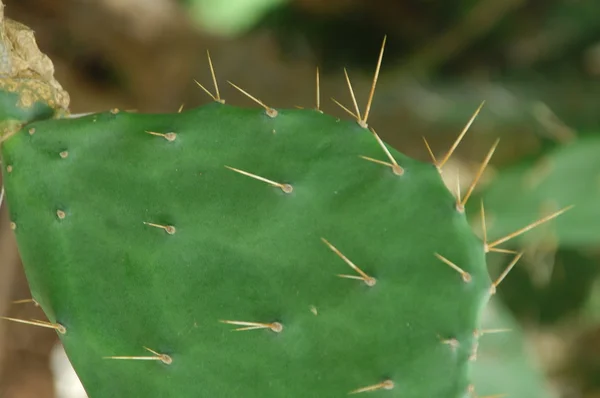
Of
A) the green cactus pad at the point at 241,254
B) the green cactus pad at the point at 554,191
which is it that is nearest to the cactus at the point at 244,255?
the green cactus pad at the point at 241,254

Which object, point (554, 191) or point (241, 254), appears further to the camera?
point (554, 191)

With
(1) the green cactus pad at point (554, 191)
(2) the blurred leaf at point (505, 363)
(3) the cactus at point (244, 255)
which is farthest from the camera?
(2) the blurred leaf at point (505, 363)

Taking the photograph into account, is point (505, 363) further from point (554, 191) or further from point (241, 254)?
point (241, 254)

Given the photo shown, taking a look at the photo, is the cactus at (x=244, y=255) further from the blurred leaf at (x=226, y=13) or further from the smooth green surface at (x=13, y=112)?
the blurred leaf at (x=226, y=13)

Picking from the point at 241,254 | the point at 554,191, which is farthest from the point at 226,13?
the point at 241,254

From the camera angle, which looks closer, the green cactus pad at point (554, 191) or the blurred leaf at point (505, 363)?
the green cactus pad at point (554, 191)

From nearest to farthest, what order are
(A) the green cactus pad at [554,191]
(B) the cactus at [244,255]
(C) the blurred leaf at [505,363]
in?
(B) the cactus at [244,255] → (A) the green cactus pad at [554,191] → (C) the blurred leaf at [505,363]

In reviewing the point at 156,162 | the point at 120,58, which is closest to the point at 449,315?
the point at 156,162
